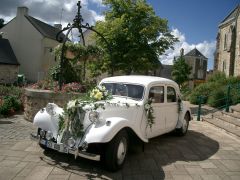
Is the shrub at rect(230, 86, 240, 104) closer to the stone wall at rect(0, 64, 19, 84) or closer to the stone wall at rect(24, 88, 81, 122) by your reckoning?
the stone wall at rect(24, 88, 81, 122)

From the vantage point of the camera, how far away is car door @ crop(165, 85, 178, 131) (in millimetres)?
7820

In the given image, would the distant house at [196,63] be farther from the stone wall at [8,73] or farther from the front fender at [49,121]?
the front fender at [49,121]

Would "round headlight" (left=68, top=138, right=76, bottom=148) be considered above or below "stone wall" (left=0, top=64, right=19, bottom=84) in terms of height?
Result: below

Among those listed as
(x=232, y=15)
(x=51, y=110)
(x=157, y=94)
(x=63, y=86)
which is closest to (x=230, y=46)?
(x=232, y=15)

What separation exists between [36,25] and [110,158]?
32763 mm

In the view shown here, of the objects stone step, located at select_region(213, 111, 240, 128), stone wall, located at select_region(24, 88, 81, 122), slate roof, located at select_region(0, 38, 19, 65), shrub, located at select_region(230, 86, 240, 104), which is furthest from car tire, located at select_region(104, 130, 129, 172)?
slate roof, located at select_region(0, 38, 19, 65)

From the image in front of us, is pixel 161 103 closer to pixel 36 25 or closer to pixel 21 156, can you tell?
pixel 21 156

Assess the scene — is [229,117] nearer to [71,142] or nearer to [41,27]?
[71,142]

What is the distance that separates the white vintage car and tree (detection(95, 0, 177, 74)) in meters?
8.32

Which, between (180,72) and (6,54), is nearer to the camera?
(6,54)

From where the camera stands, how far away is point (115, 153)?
541cm

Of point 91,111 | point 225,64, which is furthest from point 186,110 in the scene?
point 225,64

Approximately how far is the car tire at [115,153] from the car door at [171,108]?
2.37 meters

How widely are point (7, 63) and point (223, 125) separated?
27286 millimetres
